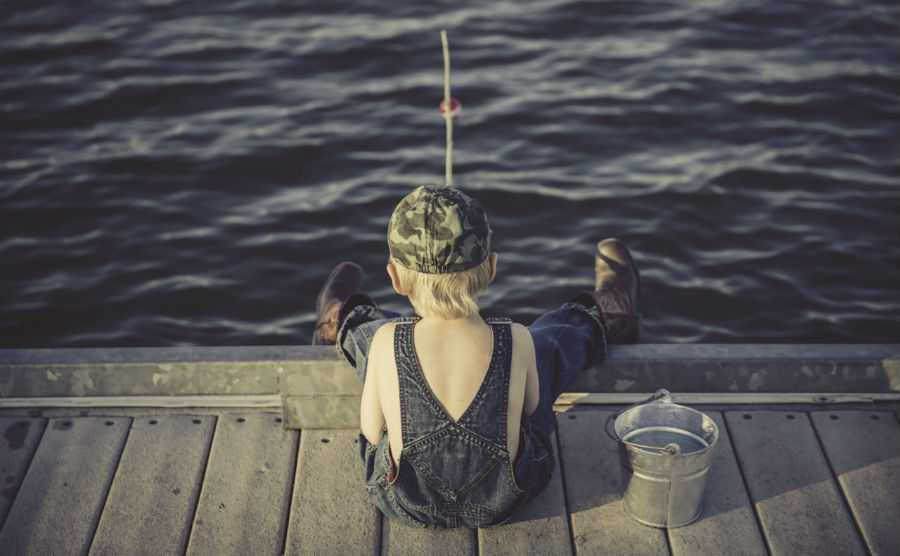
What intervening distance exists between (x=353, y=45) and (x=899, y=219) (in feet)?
14.6

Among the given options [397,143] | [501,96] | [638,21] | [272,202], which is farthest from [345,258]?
[638,21]

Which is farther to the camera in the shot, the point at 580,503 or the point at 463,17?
the point at 463,17

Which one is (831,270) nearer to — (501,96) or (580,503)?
(501,96)

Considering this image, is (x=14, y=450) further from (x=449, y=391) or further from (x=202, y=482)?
(x=449, y=391)

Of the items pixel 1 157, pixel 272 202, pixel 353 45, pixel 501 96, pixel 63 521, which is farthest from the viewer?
pixel 353 45

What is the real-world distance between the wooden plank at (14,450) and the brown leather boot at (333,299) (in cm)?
105

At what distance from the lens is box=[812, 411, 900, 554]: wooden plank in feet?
10.7

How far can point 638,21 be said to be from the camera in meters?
9.17

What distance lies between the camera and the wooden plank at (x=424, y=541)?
3.22 m

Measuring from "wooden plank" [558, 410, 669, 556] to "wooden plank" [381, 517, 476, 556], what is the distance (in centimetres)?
34

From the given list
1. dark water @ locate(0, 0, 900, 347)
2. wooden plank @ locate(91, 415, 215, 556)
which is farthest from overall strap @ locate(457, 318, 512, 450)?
dark water @ locate(0, 0, 900, 347)

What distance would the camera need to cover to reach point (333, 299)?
173 inches

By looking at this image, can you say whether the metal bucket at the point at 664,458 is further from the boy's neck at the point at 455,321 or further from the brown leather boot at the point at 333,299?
the brown leather boot at the point at 333,299

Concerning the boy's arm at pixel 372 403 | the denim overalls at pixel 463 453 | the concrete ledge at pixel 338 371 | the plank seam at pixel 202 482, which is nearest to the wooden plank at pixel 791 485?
the concrete ledge at pixel 338 371
